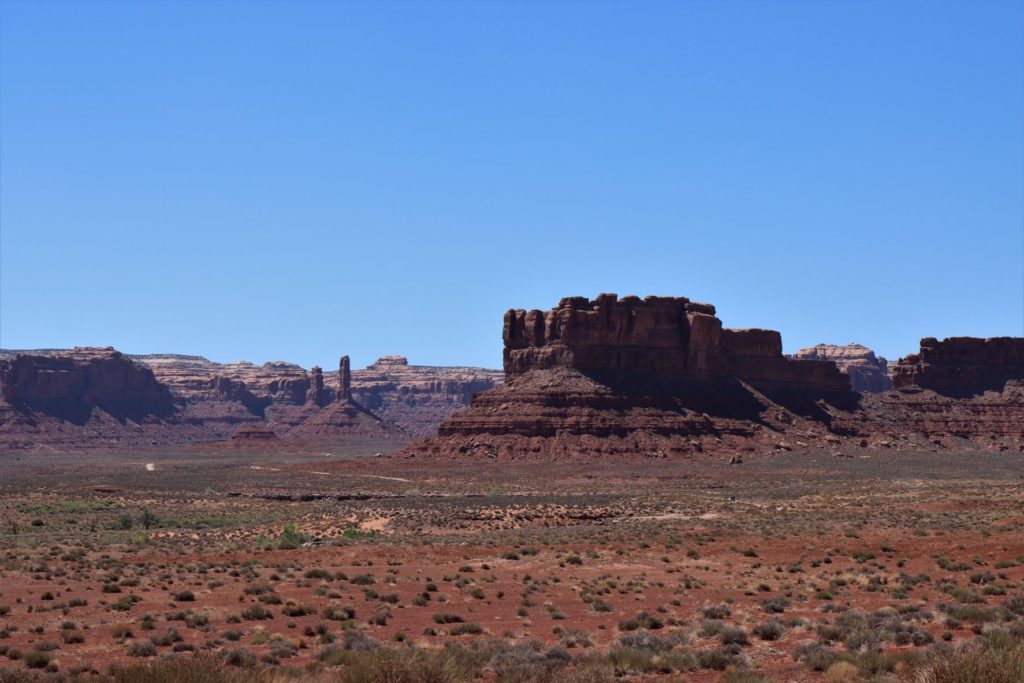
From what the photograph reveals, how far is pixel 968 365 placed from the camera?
→ 137125 mm

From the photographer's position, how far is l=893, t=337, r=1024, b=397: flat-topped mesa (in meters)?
136

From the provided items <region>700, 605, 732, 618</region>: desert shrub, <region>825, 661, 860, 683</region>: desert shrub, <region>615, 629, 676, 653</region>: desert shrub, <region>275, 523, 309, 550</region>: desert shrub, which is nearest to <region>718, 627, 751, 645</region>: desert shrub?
<region>615, 629, 676, 653</region>: desert shrub

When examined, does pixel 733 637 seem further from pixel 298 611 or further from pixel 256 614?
pixel 256 614

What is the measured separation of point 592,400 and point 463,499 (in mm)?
44478

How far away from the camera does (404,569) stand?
34344 mm

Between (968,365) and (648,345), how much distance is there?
141 ft

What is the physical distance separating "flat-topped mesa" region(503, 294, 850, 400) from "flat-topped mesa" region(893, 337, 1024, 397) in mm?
14690

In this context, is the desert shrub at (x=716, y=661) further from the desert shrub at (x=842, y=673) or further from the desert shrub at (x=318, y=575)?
the desert shrub at (x=318, y=575)

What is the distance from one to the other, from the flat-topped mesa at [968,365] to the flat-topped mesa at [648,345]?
578 inches

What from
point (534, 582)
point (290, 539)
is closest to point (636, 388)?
point (290, 539)

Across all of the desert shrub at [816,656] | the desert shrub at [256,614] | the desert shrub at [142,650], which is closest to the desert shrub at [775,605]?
the desert shrub at [816,656]

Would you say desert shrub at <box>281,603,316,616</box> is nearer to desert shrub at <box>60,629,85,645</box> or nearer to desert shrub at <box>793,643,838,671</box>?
desert shrub at <box>60,629,85,645</box>

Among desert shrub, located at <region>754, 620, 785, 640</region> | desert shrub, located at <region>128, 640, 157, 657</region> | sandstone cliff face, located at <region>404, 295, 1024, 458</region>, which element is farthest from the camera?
sandstone cliff face, located at <region>404, 295, 1024, 458</region>

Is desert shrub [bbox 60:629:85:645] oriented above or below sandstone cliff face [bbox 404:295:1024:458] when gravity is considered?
below
